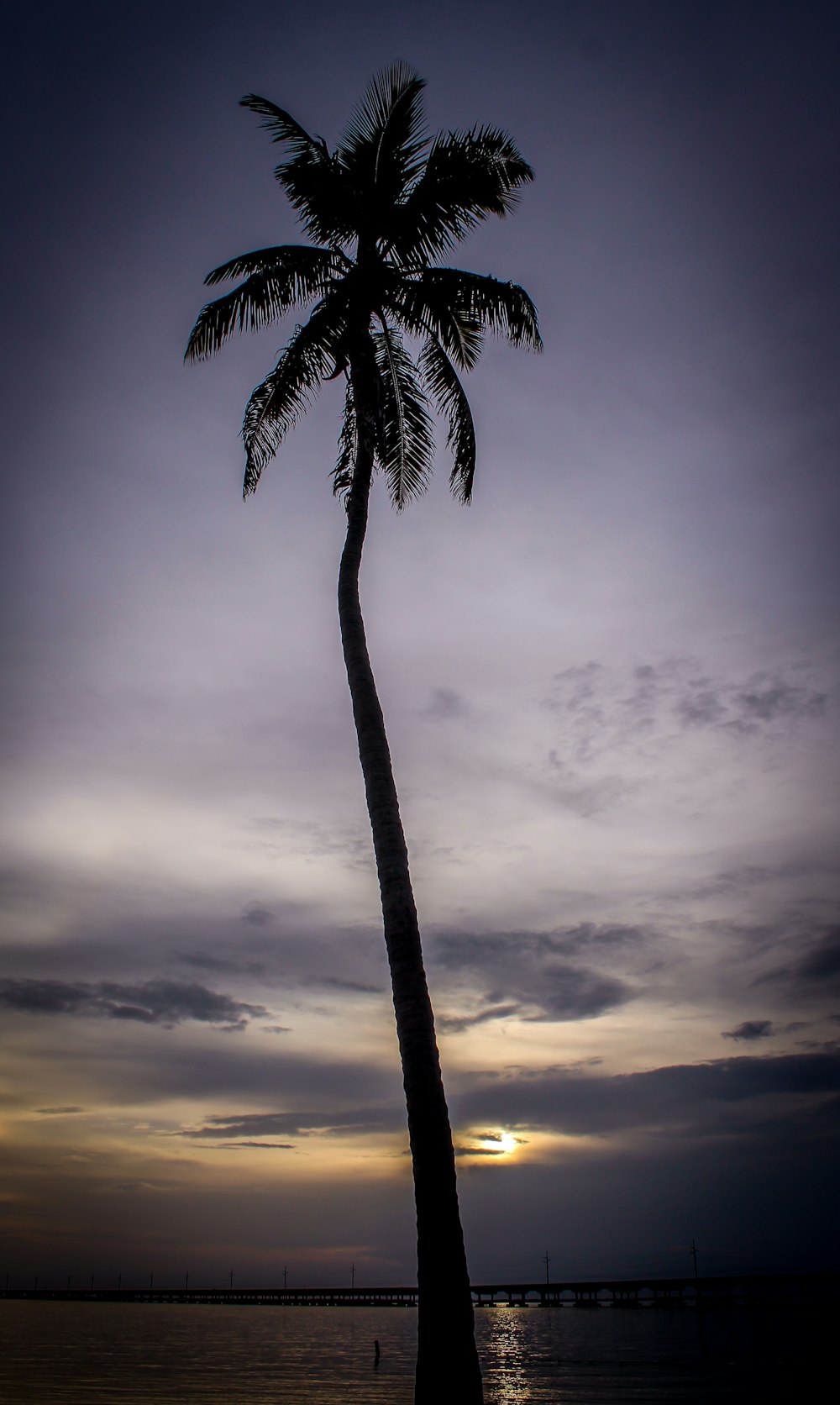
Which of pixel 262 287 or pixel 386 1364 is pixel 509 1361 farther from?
pixel 262 287

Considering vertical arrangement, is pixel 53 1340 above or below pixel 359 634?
below

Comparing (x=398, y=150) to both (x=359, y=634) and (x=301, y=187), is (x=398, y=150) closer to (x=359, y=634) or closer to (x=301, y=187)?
(x=301, y=187)

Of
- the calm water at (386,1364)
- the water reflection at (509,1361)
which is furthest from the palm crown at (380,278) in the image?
the water reflection at (509,1361)

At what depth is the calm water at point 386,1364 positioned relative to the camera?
34.4 m

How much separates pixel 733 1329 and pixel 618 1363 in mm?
42795

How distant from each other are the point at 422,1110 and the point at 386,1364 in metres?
58.6

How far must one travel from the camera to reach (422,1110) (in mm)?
9922

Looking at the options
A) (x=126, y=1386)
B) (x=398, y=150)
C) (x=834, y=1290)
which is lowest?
(x=834, y=1290)

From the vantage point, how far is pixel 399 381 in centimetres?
1577

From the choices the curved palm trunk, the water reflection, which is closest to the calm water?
the water reflection

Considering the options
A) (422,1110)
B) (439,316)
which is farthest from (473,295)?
(422,1110)

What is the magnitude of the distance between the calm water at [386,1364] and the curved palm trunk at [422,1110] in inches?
12.8

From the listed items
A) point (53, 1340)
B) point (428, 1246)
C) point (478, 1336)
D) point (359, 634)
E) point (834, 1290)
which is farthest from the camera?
point (834, 1290)

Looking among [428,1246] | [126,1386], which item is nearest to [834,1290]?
[126,1386]
